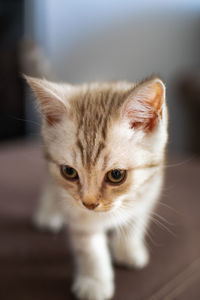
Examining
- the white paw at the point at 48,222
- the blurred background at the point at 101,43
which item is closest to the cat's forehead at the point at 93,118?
the white paw at the point at 48,222

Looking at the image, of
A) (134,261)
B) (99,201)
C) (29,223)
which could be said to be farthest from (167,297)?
(29,223)

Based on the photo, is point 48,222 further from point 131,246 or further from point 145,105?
point 145,105

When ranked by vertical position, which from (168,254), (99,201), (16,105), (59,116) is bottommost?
(16,105)

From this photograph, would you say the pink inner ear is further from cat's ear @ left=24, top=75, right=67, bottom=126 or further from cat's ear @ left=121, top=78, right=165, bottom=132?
cat's ear @ left=121, top=78, right=165, bottom=132

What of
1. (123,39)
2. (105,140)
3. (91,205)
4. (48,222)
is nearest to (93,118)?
(105,140)

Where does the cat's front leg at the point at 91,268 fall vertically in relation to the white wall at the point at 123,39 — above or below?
below

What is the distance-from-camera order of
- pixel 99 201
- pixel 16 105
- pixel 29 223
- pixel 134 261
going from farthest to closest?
pixel 16 105 → pixel 29 223 → pixel 134 261 → pixel 99 201

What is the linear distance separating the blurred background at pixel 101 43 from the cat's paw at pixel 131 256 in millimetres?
1506

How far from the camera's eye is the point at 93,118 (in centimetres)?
85

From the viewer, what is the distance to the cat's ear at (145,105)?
0.77m

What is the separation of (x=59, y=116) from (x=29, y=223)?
561 millimetres

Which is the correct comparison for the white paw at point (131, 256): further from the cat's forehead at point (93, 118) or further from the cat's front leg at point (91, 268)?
the cat's forehead at point (93, 118)

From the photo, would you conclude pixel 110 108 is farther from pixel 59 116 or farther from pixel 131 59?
pixel 131 59

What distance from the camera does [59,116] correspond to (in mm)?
902
